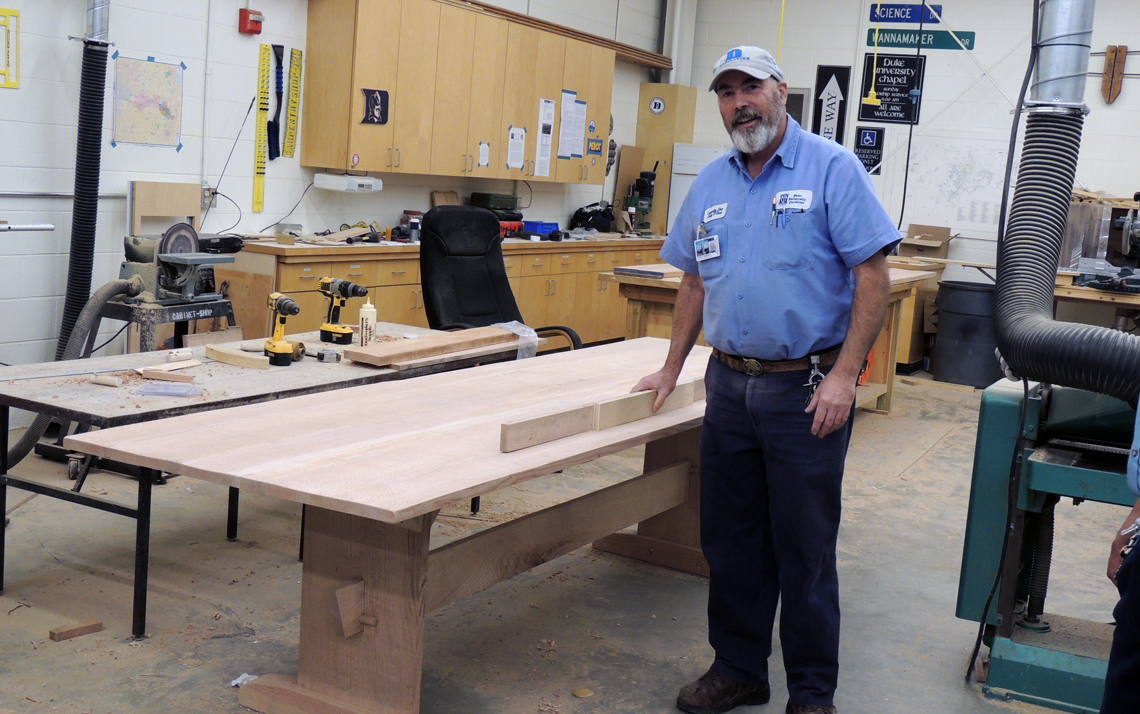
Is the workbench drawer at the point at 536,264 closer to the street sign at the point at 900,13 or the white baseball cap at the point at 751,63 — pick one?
the street sign at the point at 900,13

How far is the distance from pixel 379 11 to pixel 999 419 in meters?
4.21

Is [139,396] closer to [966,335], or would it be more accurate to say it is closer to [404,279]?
[404,279]

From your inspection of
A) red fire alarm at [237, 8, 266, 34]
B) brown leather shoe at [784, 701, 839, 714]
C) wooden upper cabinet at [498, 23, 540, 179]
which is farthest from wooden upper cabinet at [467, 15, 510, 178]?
brown leather shoe at [784, 701, 839, 714]

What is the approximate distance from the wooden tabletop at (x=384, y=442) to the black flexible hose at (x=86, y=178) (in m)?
2.29

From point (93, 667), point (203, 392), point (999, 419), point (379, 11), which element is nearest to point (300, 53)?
point (379, 11)

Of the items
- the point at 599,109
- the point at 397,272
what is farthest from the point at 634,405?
the point at 599,109

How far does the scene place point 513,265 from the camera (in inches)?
270

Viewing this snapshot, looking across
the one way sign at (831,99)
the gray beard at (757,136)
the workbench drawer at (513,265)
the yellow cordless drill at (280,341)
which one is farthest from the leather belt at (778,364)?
the one way sign at (831,99)

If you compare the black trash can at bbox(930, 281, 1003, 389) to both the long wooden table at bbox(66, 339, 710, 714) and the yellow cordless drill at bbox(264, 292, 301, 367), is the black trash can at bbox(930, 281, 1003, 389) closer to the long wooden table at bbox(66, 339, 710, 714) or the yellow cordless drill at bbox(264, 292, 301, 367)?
the long wooden table at bbox(66, 339, 710, 714)

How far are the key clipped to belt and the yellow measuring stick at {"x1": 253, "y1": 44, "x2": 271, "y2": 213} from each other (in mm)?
4041

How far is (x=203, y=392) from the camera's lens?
285 cm

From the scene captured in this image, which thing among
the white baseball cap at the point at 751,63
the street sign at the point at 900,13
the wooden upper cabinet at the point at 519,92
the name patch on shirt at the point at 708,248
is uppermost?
the street sign at the point at 900,13

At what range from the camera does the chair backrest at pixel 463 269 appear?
14.6ft

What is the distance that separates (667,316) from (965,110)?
13.8 ft
